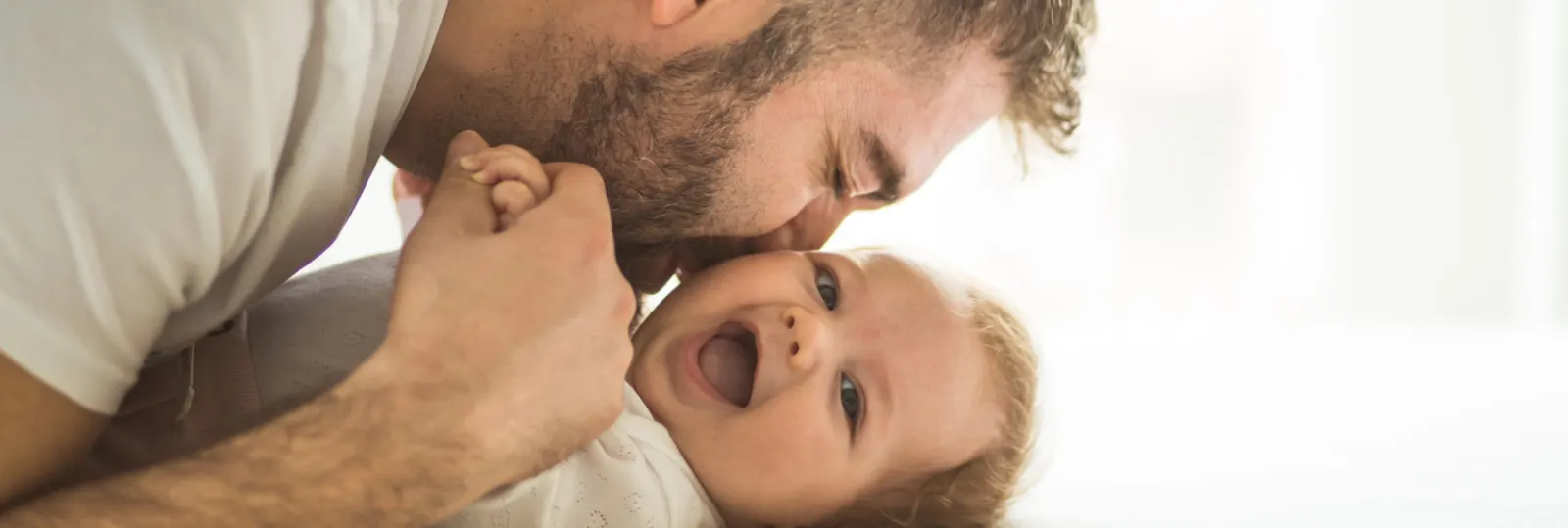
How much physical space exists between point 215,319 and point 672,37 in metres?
0.53

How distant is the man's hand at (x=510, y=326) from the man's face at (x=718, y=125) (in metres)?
0.32

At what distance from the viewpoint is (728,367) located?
1265 millimetres

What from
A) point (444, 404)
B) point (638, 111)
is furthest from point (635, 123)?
point (444, 404)

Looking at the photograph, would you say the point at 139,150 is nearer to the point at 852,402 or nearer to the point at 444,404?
the point at 444,404

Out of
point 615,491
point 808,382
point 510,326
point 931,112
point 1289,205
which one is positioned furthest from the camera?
point 1289,205

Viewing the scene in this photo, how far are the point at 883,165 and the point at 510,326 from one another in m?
0.63

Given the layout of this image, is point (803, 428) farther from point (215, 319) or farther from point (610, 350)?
point (215, 319)

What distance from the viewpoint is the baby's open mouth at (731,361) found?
49.1 inches

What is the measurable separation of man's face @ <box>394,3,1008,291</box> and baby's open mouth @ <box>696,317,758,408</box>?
17 cm

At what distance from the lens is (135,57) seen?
0.81 metres

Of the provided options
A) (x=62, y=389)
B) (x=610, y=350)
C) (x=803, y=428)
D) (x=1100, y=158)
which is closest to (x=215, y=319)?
(x=62, y=389)

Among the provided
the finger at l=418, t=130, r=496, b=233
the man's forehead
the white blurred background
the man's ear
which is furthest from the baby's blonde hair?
the white blurred background

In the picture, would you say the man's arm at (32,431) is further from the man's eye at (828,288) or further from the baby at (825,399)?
the man's eye at (828,288)

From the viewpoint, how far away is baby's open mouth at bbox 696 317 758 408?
125 centimetres
